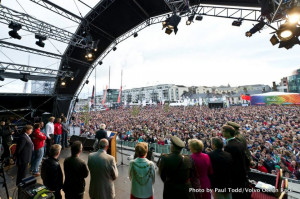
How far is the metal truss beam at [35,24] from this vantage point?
18.1 ft

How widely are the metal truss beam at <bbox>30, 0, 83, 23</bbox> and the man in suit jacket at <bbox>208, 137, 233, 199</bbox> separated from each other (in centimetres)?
877

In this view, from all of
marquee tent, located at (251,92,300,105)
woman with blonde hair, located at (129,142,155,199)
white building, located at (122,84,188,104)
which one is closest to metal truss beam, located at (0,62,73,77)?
woman with blonde hair, located at (129,142,155,199)

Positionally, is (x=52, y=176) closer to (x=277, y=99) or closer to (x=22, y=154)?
(x=22, y=154)

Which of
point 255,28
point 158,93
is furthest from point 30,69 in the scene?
point 158,93

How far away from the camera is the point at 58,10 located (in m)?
6.95

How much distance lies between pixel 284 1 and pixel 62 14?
29.8ft

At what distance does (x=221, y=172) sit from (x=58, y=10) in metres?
9.37

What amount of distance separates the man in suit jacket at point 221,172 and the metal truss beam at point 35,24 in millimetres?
8544

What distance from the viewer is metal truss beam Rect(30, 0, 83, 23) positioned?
6361 millimetres

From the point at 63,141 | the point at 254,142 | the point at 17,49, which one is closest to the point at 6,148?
the point at 63,141

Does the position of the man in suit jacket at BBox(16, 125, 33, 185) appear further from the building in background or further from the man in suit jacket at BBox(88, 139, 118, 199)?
the building in background

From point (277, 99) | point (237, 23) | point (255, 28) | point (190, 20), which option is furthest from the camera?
point (277, 99)

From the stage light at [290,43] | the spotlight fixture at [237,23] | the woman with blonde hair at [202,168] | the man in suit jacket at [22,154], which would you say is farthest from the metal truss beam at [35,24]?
the stage light at [290,43]

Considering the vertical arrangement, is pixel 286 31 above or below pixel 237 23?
below
